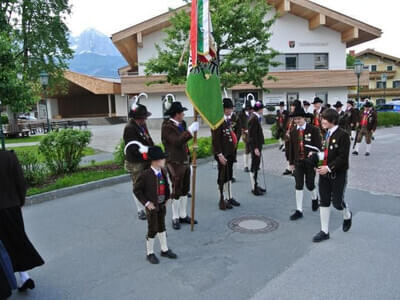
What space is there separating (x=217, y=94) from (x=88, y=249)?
335cm

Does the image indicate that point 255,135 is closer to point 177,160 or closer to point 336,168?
point 177,160

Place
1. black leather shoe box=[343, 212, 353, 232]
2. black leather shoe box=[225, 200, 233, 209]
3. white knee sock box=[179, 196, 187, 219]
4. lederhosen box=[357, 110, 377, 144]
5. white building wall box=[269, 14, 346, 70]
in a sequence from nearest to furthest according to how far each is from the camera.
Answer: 1. black leather shoe box=[343, 212, 353, 232]
2. white knee sock box=[179, 196, 187, 219]
3. black leather shoe box=[225, 200, 233, 209]
4. lederhosen box=[357, 110, 377, 144]
5. white building wall box=[269, 14, 346, 70]

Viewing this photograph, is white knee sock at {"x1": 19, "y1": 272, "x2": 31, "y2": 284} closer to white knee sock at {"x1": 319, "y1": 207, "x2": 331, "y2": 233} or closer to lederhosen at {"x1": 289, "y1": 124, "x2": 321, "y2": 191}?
white knee sock at {"x1": 319, "y1": 207, "x2": 331, "y2": 233}

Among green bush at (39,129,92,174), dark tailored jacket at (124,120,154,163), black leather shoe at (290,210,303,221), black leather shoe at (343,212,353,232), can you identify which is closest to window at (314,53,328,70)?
green bush at (39,129,92,174)

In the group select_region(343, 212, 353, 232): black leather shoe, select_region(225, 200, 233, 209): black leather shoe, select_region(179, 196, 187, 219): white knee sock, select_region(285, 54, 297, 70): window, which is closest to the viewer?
select_region(343, 212, 353, 232): black leather shoe

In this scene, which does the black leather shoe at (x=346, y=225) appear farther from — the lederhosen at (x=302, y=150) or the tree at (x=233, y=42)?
the tree at (x=233, y=42)

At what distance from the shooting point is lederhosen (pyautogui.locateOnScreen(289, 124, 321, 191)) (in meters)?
5.97

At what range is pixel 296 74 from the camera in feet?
90.3

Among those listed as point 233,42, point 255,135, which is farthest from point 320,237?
point 233,42

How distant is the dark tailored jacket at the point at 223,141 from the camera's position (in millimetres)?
6457

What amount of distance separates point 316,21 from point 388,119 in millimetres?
9960

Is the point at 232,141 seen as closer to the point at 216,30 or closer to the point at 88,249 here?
the point at 88,249

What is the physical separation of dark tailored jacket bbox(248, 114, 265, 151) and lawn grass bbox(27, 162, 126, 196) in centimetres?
411

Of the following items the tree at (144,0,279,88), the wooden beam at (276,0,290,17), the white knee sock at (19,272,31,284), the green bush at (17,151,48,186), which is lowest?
the white knee sock at (19,272,31,284)
